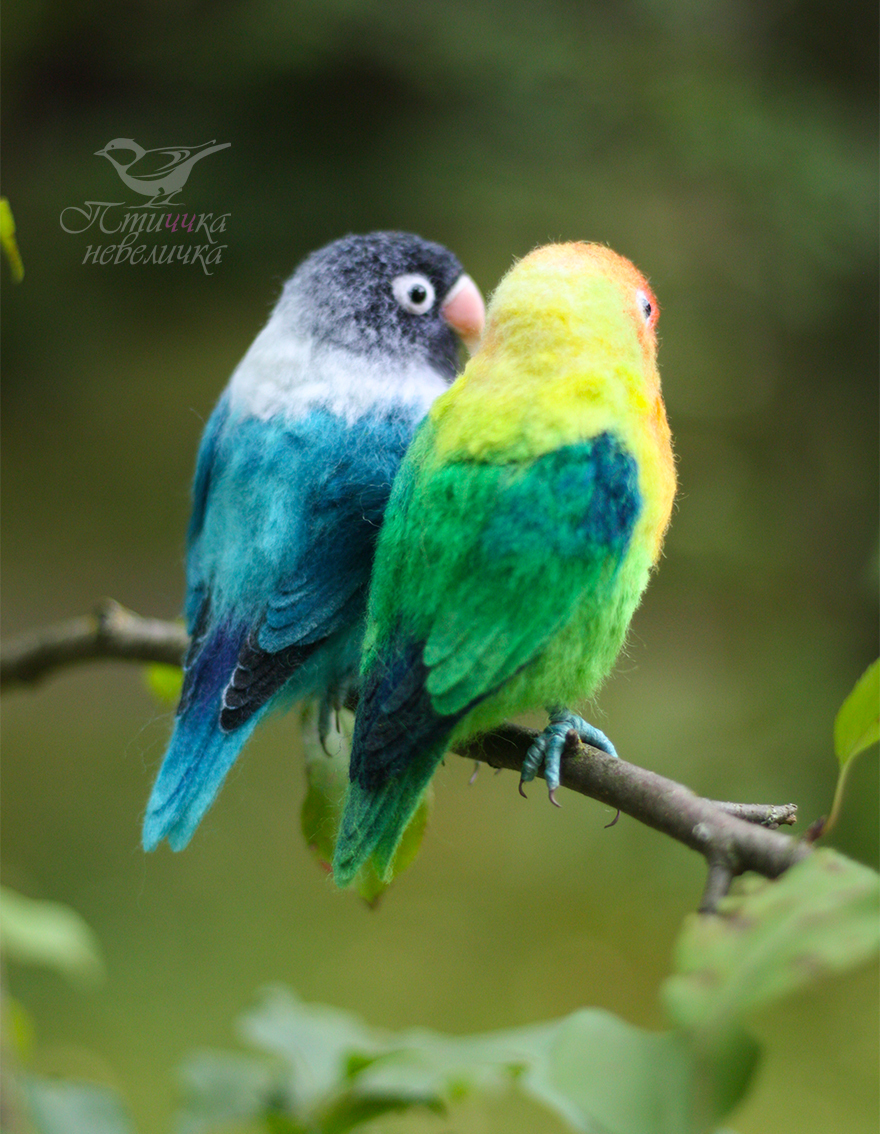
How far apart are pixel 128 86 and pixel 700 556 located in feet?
6.07

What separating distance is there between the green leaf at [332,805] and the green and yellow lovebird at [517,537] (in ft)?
0.24

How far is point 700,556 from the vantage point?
1.96m

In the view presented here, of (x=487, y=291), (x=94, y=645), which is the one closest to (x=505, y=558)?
(x=94, y=645)

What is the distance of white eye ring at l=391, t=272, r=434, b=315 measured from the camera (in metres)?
0.70

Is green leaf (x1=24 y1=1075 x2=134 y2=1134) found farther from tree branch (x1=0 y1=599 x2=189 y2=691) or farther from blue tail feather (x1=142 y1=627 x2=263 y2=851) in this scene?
tree branch (x1=0 y1=599 x2=189 y2=691)

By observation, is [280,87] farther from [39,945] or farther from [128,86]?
[39,945]

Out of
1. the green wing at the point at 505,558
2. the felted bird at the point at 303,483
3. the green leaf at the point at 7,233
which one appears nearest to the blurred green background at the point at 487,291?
the felted bird at the point at 303,483

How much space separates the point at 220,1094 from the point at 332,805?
0.20 metres

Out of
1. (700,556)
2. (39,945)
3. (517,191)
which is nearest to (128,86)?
(517,191)

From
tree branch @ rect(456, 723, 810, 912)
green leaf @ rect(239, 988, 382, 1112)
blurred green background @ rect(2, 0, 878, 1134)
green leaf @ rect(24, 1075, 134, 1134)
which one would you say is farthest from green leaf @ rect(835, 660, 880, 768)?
blurred green background @ rect(2, 0, 878, 1134)

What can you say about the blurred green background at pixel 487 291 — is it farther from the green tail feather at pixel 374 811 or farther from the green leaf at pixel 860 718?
the green leaf at pixel 860 718

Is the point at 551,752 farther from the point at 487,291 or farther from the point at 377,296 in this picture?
the point at 487,291

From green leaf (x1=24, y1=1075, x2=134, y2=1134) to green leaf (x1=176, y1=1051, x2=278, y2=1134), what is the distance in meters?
0.04

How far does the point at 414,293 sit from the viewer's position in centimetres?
70
